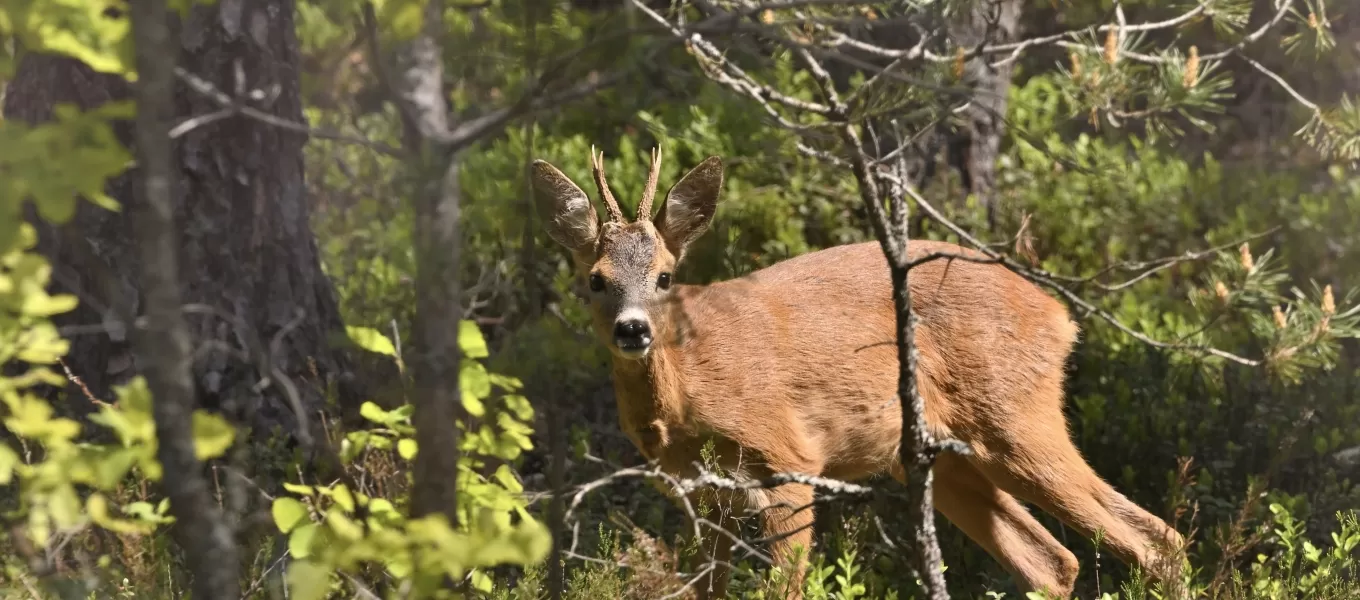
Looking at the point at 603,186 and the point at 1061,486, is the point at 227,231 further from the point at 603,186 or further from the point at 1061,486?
the point at 1061,486

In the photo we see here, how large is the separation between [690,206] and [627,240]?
30 centimetres

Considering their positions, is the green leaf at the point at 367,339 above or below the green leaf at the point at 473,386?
above

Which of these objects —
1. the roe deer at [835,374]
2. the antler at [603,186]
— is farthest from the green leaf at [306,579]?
the roe deer at [835,374]

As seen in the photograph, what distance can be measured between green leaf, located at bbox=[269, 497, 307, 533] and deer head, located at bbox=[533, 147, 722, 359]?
179 cm

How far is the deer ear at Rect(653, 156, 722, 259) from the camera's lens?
4766 millimetres

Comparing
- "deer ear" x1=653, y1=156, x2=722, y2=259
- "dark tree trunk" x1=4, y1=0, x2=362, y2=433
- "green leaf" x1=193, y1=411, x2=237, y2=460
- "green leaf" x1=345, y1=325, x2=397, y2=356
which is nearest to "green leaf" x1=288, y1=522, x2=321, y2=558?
"green leaf" x1=193, y1=411, x2=237, y2=460

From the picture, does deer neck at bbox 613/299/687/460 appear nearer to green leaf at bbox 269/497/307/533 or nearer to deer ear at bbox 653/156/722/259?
deer ear at bbox 653/156/722/259

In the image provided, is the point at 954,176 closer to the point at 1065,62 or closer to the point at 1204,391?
the point at 1204,391

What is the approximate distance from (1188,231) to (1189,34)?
3370 mm

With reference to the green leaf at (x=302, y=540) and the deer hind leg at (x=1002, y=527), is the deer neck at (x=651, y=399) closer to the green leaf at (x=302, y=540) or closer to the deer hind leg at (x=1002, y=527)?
the deer hind leg at (x=1002, y=527)

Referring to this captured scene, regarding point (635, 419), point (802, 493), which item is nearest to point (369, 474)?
point (635, 419)

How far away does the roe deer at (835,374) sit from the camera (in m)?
4.79

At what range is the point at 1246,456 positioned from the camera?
20.0 feet

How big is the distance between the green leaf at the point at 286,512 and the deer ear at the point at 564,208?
79.9 inches
